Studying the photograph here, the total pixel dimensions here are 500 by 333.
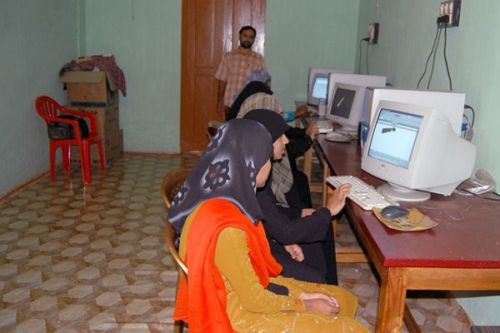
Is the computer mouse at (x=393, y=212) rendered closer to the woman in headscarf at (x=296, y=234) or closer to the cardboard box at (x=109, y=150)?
the woman in headscarf at (x=296, y=234)

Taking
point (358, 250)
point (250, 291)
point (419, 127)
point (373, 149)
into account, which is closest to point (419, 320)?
point (358, 250)

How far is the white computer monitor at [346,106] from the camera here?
3.77m

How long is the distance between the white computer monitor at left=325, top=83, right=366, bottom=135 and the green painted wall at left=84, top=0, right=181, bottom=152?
268 cm

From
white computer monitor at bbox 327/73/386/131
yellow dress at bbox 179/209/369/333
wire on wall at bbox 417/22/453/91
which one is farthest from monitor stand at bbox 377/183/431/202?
white computer monitor at bbox 327/73/386/131

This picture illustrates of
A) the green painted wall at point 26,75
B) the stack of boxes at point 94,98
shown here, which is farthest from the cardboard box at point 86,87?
the green painted wall at point 26,75

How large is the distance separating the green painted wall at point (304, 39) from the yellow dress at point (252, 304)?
488cm

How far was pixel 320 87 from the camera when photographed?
5.26m

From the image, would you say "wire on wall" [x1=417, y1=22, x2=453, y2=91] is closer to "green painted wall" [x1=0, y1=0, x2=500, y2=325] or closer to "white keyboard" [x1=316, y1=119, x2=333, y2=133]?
"green painted wall" [x1=0, y1=0, x2=500, y2=325]

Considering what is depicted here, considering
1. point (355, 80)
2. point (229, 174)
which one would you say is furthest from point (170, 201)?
point (355, 80)

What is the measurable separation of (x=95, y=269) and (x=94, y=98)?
2.89 m

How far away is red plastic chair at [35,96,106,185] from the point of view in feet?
15.5

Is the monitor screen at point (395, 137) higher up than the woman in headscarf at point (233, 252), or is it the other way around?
the monitor screen at point (395, 137)

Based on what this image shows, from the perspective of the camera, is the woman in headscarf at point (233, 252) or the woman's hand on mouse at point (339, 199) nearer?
the woman in headscarf at point (233, 252)

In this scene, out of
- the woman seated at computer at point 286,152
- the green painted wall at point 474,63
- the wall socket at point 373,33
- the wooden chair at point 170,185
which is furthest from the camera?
the wall socket at point 373,33
